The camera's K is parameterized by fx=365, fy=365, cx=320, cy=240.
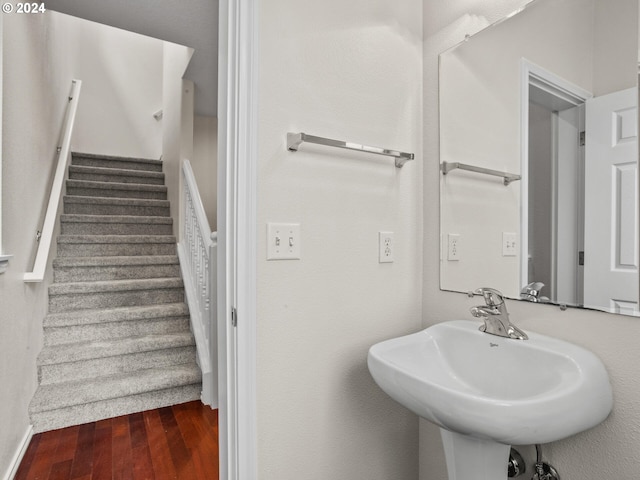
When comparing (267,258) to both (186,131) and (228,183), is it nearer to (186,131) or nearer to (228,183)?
(228,183)

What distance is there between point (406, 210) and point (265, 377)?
82 centimetres

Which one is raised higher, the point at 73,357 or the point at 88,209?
the point at 88,209

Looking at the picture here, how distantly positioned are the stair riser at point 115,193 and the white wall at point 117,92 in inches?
50.6

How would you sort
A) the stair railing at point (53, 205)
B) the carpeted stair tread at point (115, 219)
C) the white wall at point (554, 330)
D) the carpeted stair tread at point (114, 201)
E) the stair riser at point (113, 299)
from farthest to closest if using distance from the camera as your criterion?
the carpeted stair tread at point (114, 201) → the carpeted stair tread at point (115, 219) → the stair riser at point (113, 299) → the stair railing at point (53, 205) → the white wall at point (554, 330)

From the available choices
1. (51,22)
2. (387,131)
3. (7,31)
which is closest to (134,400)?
(7,31)

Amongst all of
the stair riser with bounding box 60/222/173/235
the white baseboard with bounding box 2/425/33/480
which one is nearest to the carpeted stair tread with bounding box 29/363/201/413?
the white baseboard with bounding box 2/425/33/480

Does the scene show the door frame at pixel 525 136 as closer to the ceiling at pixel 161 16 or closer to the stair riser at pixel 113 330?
the ceiling at pixel 161 16

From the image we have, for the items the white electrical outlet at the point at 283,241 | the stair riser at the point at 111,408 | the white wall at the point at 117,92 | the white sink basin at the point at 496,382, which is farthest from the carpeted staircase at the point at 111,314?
the white sink basin at the point at 496,382

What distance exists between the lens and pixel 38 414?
213 cm

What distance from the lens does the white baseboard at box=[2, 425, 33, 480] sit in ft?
5.59

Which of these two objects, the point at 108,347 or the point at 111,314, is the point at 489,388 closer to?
the point at 108,347

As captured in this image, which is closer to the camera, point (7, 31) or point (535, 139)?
point (535, 139)

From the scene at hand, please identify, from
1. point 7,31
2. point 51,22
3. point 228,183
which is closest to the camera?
point 228,183

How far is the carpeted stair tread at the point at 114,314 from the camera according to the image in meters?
2.59
